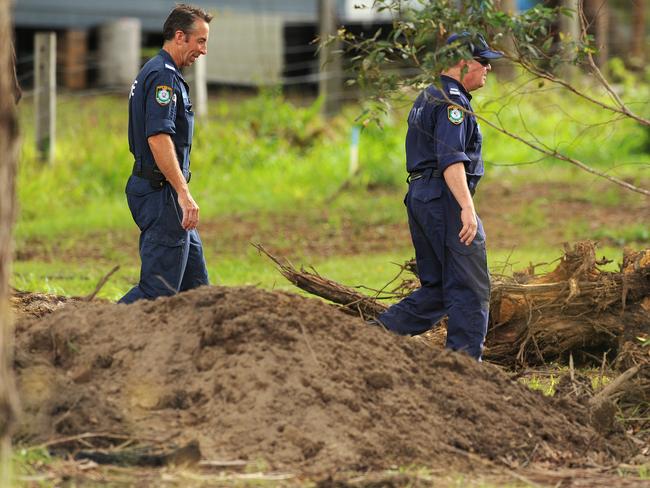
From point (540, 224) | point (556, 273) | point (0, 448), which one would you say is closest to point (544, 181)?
point (540, 224)

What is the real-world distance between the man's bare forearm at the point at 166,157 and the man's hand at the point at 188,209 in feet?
0.13

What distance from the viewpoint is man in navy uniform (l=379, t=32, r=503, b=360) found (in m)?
6.30

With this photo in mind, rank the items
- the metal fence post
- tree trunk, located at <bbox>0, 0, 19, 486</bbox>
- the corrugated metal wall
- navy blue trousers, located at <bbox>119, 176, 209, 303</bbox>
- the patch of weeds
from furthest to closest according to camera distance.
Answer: the corrugated metal wall → the metal fence post → navy blue trousers, located at <bbox>119, 176, 209, 303</bbox> → the patch of weeds → tree trunk, located at <bbox>0, 0, 19, 486</bbox>

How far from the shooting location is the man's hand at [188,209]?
6648 millimetres

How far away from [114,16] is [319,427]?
18523mm

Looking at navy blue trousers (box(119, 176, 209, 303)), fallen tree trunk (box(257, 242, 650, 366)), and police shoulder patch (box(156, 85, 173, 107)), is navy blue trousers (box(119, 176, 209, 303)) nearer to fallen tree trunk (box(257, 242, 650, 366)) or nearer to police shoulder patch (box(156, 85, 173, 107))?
police shoulder patch (box(156, 85, 173, 107))

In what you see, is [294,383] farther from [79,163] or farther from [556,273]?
[79,163]

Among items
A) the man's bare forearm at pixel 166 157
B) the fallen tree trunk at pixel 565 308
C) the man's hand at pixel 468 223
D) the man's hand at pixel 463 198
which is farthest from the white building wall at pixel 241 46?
the man's hand at pixel 468 223

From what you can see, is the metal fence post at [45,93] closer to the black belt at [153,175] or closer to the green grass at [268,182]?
the green grass at [268,182]

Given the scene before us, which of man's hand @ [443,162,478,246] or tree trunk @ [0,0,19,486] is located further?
man's hand @ [443,162,478,246]

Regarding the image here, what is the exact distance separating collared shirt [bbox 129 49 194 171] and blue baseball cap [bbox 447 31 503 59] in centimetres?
158

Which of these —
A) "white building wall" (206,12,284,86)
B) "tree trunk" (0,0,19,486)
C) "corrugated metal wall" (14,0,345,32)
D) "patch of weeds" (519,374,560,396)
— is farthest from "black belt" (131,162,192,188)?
"white building wall" (206,12,284,86)

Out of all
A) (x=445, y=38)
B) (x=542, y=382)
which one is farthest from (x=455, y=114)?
(x=542, y=382)

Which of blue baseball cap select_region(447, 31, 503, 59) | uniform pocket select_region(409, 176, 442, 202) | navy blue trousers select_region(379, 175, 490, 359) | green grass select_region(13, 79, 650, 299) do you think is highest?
blue baseball cap select_region(447, 31, 503, 59)
